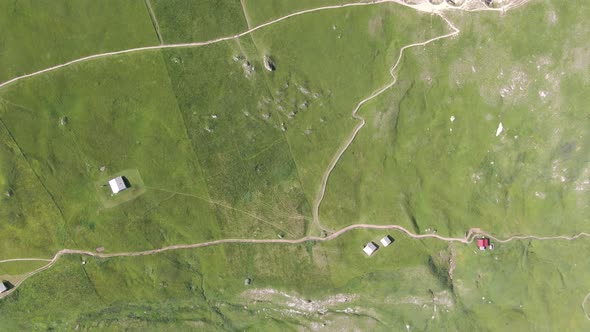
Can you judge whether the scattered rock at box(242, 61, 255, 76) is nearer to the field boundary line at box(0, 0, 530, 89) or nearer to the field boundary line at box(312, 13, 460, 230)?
the field boundary line at box(0, 0, 530, 89)

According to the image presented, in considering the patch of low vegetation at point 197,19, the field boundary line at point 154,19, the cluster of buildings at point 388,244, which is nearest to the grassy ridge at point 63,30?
the field boundary line at point 154,19

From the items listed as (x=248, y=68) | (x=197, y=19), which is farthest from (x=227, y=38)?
(x=248, y=68)

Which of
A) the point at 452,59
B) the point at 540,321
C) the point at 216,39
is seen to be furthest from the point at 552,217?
the point at 216,39

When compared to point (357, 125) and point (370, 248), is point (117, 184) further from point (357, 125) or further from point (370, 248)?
point (370, 248)

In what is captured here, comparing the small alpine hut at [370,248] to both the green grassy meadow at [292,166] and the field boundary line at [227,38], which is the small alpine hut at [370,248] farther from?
the field boundary line at [227,38]

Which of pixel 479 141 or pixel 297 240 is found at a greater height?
pixel 479 141

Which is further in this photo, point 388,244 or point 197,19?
point 388,244
